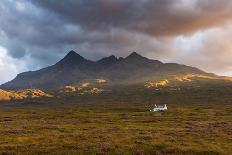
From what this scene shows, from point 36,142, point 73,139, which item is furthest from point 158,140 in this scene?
point 36,142

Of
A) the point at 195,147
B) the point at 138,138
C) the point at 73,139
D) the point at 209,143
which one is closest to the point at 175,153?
the point at 195,147

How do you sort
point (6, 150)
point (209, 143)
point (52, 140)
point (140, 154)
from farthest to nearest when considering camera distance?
point (52, 140) < point (209, 143) < point (6, 150) < point (140, 154)

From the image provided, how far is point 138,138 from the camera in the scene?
170ft

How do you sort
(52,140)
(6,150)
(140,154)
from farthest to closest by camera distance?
(52,140) < (6,150) < (140,154)

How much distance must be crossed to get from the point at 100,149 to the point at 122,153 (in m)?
2.81

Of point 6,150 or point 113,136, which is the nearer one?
point 6,150

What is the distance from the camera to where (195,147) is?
43.4 m

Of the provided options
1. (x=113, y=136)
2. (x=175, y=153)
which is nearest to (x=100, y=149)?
(x=175, y=153)

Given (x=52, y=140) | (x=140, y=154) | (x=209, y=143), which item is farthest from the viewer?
(x=52, y=140)

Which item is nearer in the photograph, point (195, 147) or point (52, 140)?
point (195, 147)

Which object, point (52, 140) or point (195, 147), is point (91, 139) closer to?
point (52, 140)

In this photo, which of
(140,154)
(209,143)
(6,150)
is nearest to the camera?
(140,154)

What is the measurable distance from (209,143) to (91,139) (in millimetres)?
15216

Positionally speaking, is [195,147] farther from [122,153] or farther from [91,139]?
[91,139]
